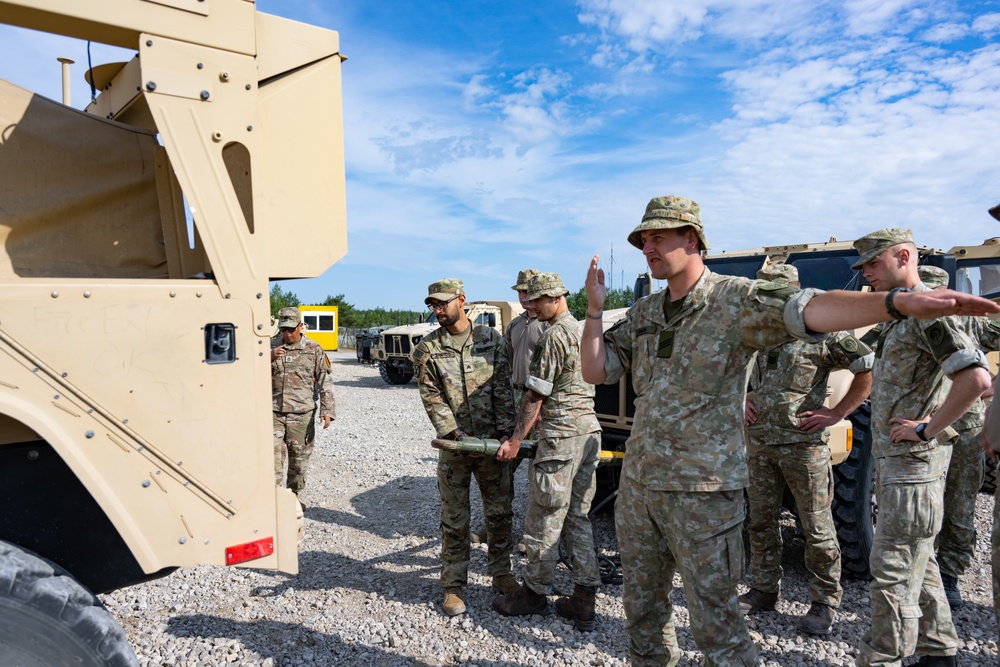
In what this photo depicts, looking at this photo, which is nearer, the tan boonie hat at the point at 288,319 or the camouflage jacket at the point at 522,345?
the camouflage jacket at the point at 522,345

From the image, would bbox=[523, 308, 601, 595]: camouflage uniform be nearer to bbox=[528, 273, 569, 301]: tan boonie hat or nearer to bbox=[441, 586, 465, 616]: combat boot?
bbox=[528, 273, 569, 301]: tan boonie hat

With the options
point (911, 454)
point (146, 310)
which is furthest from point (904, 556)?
point (146, 310)

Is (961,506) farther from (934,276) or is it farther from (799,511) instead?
(934,276)

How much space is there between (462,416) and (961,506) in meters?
2.98

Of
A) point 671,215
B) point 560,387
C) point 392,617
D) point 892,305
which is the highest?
point 671,215

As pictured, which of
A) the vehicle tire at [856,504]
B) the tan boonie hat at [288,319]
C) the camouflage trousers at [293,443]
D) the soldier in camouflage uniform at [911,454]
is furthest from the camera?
the tan boonie hat at [288,319]

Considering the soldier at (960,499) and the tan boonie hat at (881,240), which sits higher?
the tan boonie hat at (881,240)

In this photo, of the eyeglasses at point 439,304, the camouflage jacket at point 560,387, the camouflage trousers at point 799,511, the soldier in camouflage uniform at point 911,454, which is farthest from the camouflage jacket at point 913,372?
the eyeglasses at point 439,304

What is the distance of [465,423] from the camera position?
3904 millimetres

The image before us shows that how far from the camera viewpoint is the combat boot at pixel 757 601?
11.9ft

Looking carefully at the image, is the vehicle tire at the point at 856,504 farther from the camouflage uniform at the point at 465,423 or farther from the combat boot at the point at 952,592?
the camouflage uniform at the point at 465,423

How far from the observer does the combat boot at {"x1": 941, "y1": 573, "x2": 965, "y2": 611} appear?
365cm

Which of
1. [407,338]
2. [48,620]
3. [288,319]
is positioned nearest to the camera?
[48,620]

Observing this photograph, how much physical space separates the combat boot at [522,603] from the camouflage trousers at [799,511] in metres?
1.21
